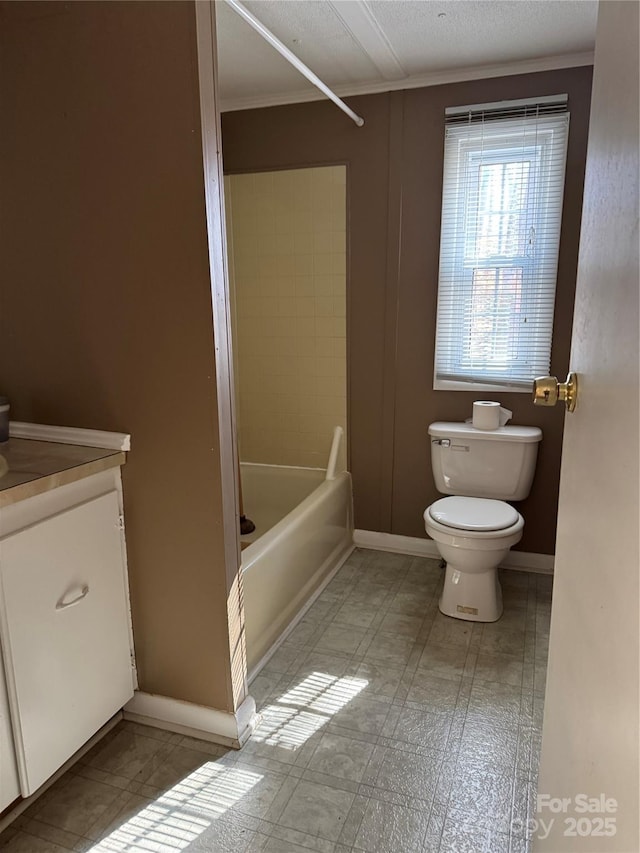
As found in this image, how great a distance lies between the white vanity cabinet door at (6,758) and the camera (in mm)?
1298

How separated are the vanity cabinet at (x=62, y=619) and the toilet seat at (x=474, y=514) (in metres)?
1.22

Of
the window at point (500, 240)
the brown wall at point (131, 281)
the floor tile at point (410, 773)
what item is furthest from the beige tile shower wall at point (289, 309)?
the floor tile at point (410, 773)

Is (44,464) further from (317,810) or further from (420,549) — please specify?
(420,549)

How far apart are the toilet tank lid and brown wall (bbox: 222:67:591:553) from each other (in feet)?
0.31

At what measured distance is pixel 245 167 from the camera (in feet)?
9.23

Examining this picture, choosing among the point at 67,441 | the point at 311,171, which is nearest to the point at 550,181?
the point at 311,171

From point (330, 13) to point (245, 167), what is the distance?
1.00 metres

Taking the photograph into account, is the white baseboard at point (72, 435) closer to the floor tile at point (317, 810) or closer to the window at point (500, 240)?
the floor tile at point (317, 810)

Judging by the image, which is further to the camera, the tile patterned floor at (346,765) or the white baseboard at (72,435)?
the white baseboard at (72,435)

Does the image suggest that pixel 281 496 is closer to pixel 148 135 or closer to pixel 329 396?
pixel 329 396

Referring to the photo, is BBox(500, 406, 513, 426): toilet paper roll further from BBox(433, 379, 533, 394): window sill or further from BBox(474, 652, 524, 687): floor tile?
BBox(474, 652, 524, 687): floor tile

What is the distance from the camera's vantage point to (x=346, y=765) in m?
1.58

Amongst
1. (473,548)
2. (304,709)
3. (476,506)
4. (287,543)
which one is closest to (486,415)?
(476,506)

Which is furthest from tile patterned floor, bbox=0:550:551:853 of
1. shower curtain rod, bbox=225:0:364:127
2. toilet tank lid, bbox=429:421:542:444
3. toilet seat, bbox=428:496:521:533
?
shower curtain rod, bbox=225:0:364:127
